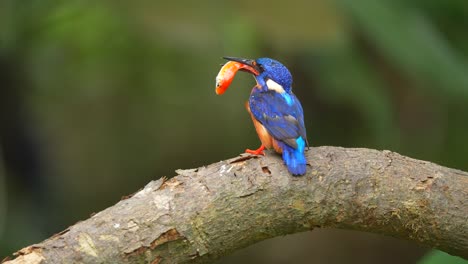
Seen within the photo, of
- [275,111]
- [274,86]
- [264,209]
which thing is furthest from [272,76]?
[264,209]

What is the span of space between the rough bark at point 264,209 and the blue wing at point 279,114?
0.46 ft

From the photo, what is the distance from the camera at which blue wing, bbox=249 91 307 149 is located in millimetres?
2930

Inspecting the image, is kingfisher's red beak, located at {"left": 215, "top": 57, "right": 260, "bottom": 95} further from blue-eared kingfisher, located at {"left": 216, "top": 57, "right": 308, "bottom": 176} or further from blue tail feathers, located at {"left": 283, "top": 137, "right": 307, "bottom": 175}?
blue tail feathers, located at {"left": 283, "top": 137, "right": 307, "bottom": 175}

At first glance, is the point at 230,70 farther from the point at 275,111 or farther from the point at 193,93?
the point at 193,93

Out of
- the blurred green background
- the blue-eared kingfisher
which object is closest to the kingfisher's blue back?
the blue-eared kingfisher

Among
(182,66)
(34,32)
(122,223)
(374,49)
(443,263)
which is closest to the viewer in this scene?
(122,223)

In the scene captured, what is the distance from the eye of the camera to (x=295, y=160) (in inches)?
105

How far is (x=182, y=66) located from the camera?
22.2ft

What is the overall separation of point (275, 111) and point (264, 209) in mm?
601

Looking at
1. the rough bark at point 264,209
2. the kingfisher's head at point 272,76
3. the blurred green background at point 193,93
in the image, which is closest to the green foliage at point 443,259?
the rough bark at point 264,209

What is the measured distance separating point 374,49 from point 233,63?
315 centimetres

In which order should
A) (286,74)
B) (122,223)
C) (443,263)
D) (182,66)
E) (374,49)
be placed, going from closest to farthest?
(122,223), (443,263), (286,74), (374,49), (182,66)

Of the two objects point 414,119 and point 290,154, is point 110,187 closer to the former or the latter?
point 414,119

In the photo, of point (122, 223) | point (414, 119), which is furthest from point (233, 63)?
point (414, 119)
